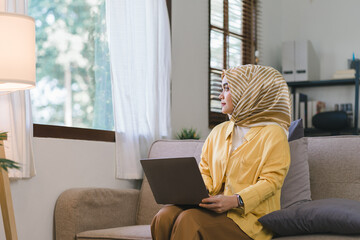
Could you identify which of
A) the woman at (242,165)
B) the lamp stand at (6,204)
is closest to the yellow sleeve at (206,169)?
the woman at (242,165)

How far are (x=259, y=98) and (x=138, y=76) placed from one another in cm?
116

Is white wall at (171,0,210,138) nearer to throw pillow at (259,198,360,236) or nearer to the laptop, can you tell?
the laptop

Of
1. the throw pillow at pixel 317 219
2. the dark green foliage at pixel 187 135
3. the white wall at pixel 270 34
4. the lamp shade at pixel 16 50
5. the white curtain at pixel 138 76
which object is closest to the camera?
the lamp shade at pixel 16 50

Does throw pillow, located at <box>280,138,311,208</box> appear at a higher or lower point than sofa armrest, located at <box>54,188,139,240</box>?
higher

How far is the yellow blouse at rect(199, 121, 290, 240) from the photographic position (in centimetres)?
234

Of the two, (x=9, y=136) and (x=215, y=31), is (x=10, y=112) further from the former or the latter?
(x=215, y=31)

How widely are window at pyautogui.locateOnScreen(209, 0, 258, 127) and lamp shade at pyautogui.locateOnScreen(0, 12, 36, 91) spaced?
96.2 inches

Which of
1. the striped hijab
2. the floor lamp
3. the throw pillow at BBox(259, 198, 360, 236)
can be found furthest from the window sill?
the throw pillow at BBox(259, 198, 360, 236)

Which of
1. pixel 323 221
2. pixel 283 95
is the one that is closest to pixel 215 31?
pixel 283 95

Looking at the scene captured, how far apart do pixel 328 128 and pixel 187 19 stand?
1.82 meters

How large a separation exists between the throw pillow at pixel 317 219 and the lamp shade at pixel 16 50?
1.13 meters

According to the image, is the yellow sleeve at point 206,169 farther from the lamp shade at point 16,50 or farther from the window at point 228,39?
the window at point 228,39

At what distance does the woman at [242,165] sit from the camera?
226 cm

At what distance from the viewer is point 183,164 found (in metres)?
2.20
